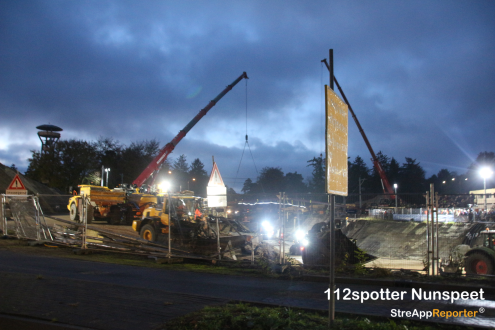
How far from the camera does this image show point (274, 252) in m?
15.3

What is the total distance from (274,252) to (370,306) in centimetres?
878

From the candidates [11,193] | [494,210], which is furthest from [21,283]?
[494,210]

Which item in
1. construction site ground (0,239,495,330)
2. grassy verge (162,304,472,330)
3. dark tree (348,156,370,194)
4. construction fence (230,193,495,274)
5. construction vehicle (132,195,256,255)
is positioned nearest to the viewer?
grassy verge (162,304,472,330)

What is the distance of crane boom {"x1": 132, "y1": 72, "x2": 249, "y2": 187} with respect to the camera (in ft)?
103

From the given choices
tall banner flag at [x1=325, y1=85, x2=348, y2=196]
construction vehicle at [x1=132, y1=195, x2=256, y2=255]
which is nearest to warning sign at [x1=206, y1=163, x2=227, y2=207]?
construction vehicle at [x1=132, y1=195, x2=256, y2=255]

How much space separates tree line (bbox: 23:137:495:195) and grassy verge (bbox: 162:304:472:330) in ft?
76.3

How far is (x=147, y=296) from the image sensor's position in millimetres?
6883

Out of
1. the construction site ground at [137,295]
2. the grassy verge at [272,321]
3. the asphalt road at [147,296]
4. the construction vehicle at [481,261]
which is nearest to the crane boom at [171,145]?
the construction site ground at [137,295]

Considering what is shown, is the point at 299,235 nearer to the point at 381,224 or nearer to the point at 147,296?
the point at 381,224

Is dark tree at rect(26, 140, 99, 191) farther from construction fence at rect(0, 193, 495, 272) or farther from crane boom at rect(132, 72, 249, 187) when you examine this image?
construction fence at rect(0, 193, 495, 272)

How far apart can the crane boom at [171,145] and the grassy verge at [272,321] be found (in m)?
26.3

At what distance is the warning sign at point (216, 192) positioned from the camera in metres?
12.2

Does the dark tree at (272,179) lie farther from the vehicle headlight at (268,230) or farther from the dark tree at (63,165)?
the vehicle headlight at (268,230)

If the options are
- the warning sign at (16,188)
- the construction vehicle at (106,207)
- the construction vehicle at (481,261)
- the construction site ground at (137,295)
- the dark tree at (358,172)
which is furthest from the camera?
the dark tree at (358,172)
